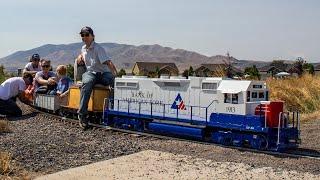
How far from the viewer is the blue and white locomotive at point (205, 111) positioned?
10938mm

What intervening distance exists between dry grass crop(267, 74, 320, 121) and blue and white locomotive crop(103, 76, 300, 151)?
680cm

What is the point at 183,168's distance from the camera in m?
8.80

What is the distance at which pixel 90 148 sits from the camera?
10.7 meters

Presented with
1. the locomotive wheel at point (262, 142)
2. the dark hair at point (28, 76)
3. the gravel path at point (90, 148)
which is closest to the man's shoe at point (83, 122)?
the gravel path at point (90, 148)

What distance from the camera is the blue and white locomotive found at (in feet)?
35.9

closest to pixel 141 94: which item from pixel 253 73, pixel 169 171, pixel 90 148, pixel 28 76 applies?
pixel 90 148

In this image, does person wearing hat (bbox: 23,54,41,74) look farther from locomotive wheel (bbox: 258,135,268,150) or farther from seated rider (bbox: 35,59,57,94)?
locomotive wheel (bbox: 258,135,268,150)

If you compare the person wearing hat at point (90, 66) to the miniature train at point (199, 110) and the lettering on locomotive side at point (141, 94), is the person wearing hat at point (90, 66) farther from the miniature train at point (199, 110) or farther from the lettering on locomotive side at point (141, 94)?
the lettering on locomotive side at point (141, 94)

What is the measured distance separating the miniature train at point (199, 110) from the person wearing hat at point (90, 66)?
58 centimetres

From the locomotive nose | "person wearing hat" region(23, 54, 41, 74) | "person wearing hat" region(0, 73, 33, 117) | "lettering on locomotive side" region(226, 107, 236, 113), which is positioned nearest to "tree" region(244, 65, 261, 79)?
"person wearing hat" region(23, 54, 41, 74)

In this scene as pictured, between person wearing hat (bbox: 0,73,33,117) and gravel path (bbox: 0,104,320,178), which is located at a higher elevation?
person wearing hat (bbox: 0,73,33,117)

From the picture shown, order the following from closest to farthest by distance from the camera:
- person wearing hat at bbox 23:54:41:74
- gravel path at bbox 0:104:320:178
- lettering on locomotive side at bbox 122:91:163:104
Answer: gravel path at bbox 0:104:320:178 → lettering on locomotive side at bbox 122:91:163:104 → person wearing hat at bbox 23:54:41:74

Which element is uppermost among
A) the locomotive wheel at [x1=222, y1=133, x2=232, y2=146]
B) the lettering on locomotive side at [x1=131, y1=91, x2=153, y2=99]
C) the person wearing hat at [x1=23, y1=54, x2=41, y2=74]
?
the person wearing hat at [x1=23, y1=54, x2=41, y2=74]

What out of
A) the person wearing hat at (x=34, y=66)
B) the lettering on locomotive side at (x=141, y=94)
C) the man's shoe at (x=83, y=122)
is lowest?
the man's shoe at (x=83, y=122)
